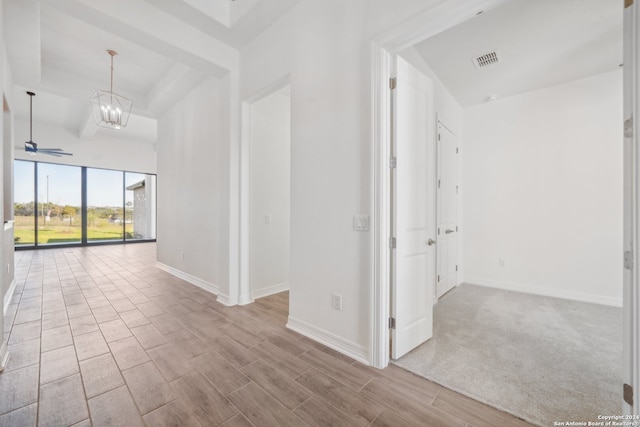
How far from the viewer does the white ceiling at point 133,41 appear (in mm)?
2479

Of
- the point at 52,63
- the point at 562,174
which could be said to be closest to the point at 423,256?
the point at 562,174

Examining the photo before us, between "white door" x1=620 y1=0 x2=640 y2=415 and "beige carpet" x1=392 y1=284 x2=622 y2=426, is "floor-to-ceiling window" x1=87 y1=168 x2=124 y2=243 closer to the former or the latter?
"beige carpet" x1=392 y1=284 x2=622 y2=426

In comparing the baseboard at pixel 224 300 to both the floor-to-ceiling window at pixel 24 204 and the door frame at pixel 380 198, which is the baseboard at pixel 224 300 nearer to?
the door frame at pixel 380 198

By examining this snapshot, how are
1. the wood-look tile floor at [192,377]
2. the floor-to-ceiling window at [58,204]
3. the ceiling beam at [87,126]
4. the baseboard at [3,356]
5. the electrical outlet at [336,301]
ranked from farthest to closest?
1. the floor-to-ceiling window at [58,204]
2. the ceiling beam at [87,126]
3. the electrical outlet at [336,301]
4. the baseboard at [3,356]
5. the wood-look tile floor at [192,377]

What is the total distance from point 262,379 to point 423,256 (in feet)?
5.34

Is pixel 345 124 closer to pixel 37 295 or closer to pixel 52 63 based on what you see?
pixel 37 295

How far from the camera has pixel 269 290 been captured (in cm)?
370

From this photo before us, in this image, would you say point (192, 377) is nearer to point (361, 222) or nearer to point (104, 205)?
point (361, 222)

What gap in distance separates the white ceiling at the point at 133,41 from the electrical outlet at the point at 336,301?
9.38ft

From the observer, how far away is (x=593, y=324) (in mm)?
2746

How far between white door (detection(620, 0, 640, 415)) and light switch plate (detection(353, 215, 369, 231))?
Result: 1343 millimetres

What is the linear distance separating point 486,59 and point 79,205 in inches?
437

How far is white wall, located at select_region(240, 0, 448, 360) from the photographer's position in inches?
80.6

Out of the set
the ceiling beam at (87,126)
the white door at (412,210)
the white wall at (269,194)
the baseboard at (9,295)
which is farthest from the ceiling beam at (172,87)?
the baseboard at (9,295)
